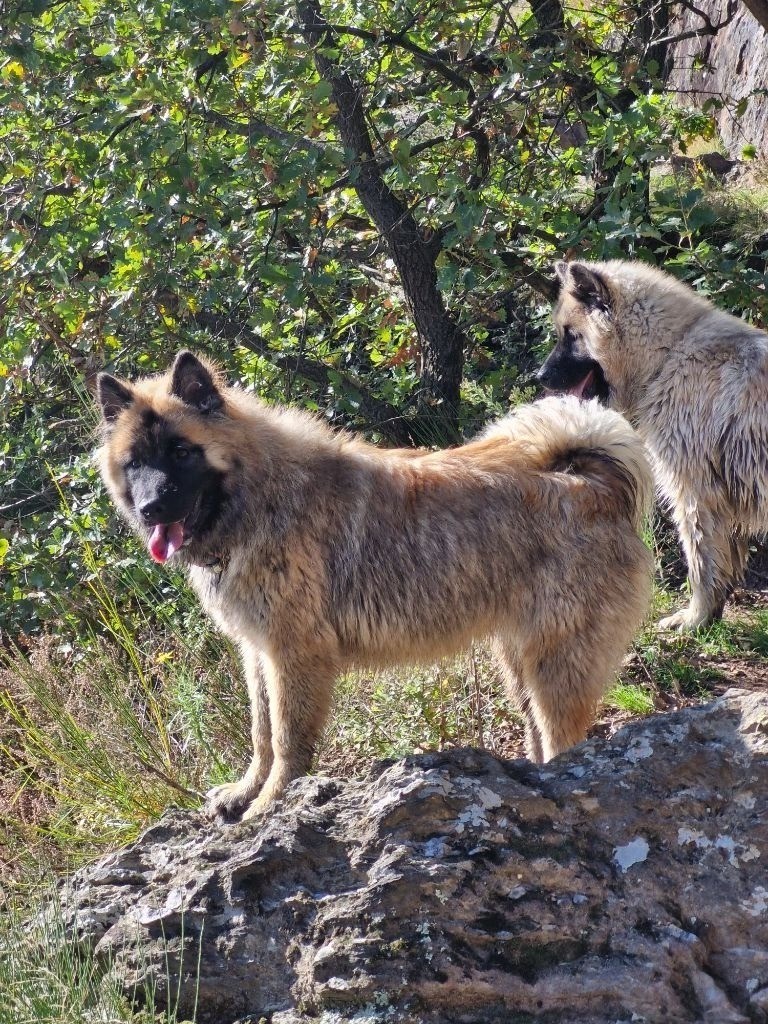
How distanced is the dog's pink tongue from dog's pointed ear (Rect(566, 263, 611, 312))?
3191 mm

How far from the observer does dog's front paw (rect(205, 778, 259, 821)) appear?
14.3 ft

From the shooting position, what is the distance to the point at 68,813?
207 inches

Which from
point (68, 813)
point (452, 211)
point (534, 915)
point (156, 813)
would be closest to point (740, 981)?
point (534, 915)

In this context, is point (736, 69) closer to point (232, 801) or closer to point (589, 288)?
point (589, 288)

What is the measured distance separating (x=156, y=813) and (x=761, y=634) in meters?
3.31

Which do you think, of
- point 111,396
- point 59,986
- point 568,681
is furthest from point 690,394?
point 59,986

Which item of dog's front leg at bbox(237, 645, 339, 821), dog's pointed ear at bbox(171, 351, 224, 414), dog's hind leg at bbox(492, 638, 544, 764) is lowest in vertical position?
dog's hind leg at bbox(492, 638, 544, 764)

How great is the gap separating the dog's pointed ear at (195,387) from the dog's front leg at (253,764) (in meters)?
0.99

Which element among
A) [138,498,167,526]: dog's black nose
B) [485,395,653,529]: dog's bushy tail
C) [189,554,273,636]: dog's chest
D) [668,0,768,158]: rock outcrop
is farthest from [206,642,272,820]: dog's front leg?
[668,0,768,158]: rock outcrop

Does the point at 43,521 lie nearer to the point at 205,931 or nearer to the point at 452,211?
the point at 452,211

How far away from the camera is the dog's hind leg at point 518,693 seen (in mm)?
4695

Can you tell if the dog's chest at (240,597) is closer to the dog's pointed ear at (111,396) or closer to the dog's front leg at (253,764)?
the dog's front leg at (253,764)

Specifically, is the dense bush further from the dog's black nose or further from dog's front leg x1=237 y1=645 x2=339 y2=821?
dog's front leg x1=237 y1=645 x2=339 y2=821

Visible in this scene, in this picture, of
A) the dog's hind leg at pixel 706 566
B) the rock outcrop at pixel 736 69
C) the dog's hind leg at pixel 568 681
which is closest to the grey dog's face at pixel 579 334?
the dog's hind leg at pixel 706 566
